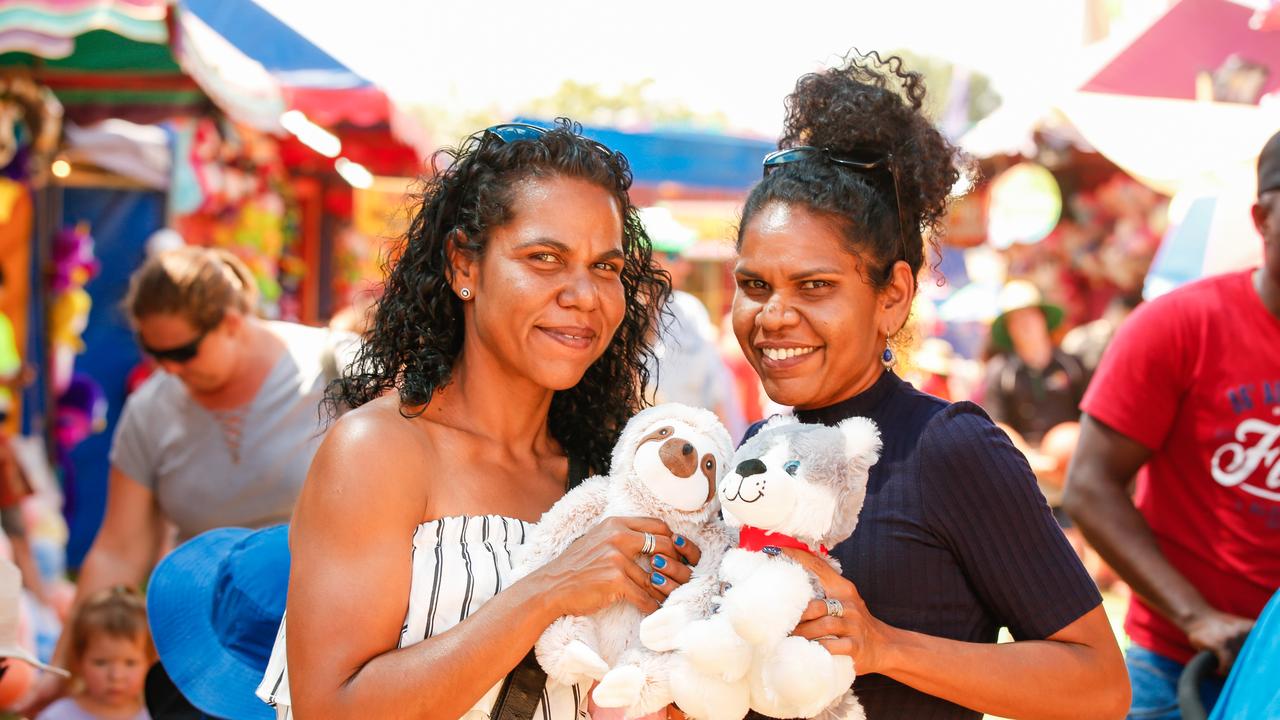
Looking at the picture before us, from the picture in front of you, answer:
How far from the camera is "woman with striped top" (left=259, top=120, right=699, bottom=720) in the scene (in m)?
1.73

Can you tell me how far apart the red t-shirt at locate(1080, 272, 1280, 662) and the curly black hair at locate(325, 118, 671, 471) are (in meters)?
1.36

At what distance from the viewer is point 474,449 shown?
6.71 ft

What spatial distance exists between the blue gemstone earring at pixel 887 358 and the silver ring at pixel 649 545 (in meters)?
0.53

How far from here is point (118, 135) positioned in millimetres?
6070

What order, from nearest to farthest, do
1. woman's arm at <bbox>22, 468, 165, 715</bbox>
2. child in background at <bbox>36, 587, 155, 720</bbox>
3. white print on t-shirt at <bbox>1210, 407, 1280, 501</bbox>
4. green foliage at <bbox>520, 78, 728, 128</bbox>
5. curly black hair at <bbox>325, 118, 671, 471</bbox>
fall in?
curly black hair at <bbox>325, 118, 671, 471</bbox> < white print on t-shirt at <bbox>1210, 407, 1280, 501</bbox> < woman's arm at <bbox>22, 468, 165, 715</bbox> < child in background at <bbox>36, 587, 155, 720</bbox> < green foliage at <bbox>520, 78, 728, 128</bbox>

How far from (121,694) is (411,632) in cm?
244

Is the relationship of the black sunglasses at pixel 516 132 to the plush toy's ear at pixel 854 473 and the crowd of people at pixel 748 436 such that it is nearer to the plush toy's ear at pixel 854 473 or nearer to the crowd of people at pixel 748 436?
the crowd of people at pixel 748 436

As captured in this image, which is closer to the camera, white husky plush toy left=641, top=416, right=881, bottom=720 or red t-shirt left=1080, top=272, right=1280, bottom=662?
white husky plush toy left=641, top=416, right=881, bottom=720

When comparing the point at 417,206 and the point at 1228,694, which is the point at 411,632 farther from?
the point at 1228,694

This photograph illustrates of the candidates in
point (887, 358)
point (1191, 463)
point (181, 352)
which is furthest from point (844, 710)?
point (181, 352)

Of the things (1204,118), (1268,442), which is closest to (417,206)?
(1268,442)

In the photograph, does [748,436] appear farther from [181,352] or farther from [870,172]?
[181,352]

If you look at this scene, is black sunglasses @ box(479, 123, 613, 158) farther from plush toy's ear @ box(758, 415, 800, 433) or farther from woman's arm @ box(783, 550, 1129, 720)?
woman's arm @ box(783, 550, 1129, 720)

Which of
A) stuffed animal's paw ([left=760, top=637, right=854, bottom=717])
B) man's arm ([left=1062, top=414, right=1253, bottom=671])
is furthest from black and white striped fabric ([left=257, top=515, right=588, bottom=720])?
man's arm ([left=1062, top=414, right=1253, bottom=671])
